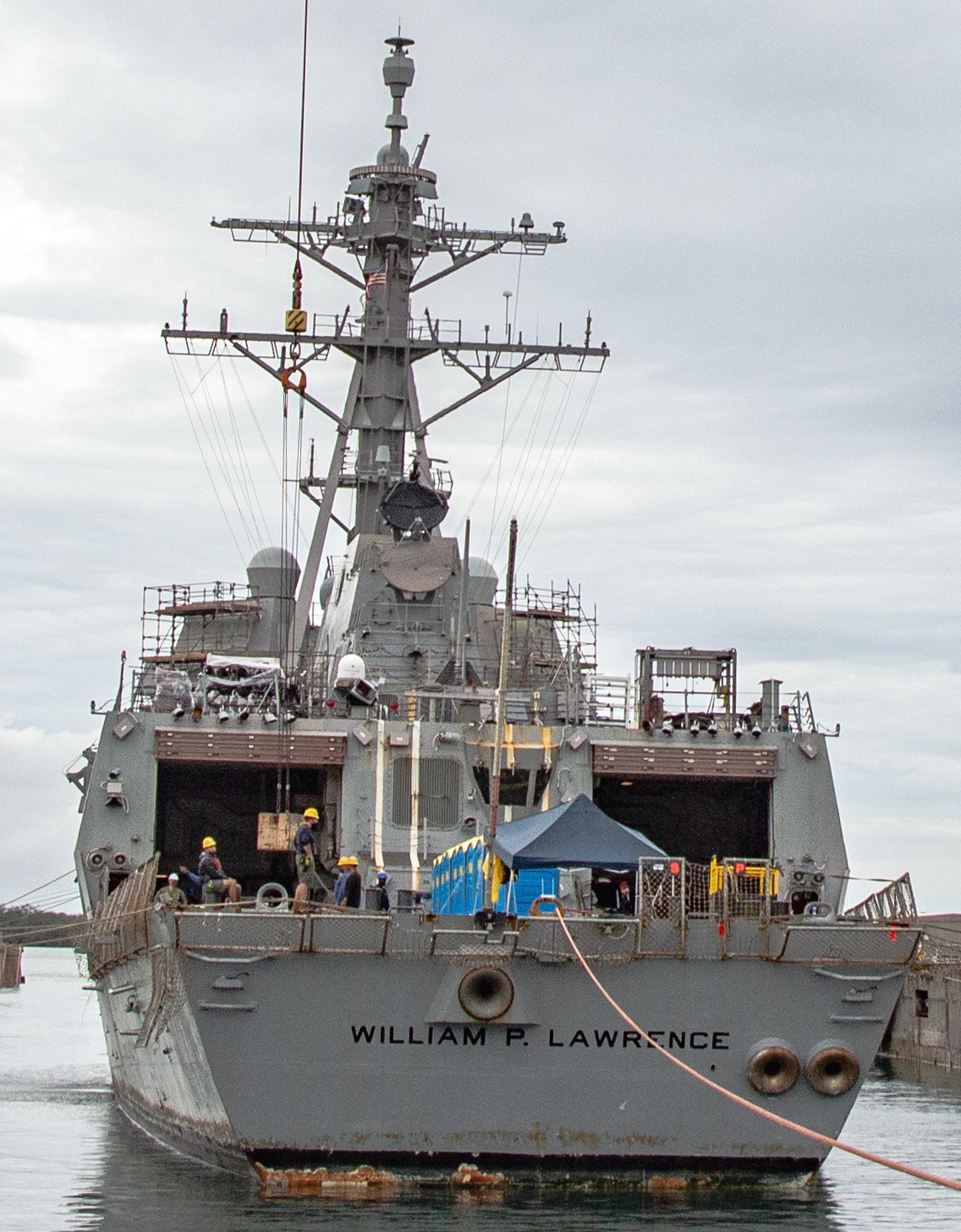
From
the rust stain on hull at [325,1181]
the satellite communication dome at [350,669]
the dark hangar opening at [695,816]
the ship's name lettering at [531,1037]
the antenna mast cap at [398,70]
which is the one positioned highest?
the antenna mast cap at [398,70]

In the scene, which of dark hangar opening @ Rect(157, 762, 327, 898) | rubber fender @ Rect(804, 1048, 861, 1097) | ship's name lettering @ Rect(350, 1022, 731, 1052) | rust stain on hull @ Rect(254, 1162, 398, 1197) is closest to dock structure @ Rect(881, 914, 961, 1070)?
dark hangar opening @ Rect(157, 762, 327, 898)

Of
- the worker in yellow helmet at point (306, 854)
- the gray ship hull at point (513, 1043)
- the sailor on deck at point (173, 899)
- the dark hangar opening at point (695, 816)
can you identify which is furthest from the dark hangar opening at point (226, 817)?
the gray ship hull at point (513, 1043)

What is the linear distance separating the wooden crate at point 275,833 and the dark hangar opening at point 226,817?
2.95 metres

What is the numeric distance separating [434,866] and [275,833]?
67.0 inches

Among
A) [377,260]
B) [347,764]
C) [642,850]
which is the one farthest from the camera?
[377,260]

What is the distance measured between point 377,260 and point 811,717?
33.7 ft

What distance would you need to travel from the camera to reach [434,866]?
2117 cm

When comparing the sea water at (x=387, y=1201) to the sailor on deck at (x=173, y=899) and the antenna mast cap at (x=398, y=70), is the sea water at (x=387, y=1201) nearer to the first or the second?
the sailor on deck at (x=173, y=899)

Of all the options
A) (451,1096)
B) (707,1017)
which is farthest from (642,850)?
(451,1096)

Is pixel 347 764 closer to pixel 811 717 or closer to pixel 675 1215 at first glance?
pixel 811 717

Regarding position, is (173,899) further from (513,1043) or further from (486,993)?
(513,1043)

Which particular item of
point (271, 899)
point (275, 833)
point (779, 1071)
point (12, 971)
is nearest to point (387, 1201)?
point (271, 899)

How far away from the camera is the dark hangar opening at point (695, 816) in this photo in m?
24.8

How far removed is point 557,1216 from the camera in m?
15.1
